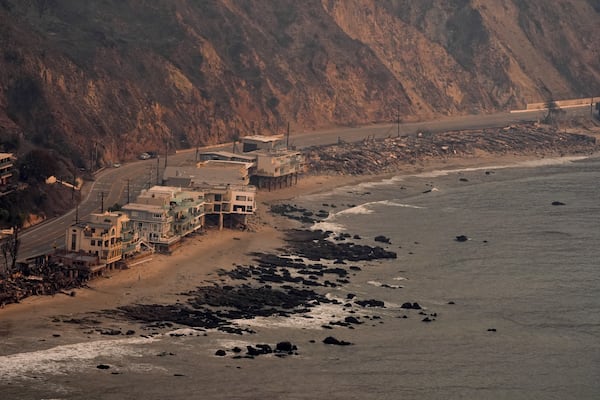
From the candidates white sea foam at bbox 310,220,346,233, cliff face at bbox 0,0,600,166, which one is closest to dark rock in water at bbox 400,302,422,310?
white sea foam at bbox 310,220,346,233

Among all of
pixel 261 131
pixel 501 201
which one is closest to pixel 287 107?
pixel 261 131

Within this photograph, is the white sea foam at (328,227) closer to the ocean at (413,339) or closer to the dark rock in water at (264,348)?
the ocean at (413,339)

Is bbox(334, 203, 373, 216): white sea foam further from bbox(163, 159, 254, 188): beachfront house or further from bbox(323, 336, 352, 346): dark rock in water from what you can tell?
bbox(323, 336, 352, 346): dark rock in water

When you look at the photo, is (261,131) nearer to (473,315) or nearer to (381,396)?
(473,315)

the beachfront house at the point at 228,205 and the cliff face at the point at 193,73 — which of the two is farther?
the cliff face at the point at 193,73

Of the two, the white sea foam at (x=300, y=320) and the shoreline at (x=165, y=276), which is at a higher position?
the shoreline at (x=165, y=276)

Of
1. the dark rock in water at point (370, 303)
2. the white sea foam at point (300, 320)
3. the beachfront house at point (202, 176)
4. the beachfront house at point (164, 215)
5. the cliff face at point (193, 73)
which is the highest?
the cliff face at point (193, 73)

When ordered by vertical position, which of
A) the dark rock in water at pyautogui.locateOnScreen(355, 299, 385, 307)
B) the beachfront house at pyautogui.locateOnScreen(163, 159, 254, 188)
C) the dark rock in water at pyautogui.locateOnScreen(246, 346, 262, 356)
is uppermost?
the beachfront house at pyautogui.locateOnScreen(163, 159, 254, 188)

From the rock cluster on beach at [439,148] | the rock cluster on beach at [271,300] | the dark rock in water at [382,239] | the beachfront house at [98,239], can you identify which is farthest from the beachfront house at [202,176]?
the rock cluster on beach at [439,148]
